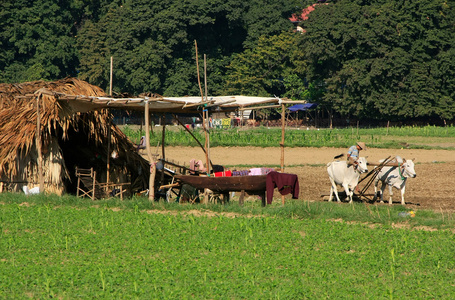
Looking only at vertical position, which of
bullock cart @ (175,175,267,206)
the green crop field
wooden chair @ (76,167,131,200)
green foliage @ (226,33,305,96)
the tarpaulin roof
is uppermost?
green foliage @ (226,33,305,96)

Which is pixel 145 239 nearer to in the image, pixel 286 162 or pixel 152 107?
pixel 152 107

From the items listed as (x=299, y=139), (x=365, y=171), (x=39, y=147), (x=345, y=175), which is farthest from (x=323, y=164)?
(x=39, y=147)

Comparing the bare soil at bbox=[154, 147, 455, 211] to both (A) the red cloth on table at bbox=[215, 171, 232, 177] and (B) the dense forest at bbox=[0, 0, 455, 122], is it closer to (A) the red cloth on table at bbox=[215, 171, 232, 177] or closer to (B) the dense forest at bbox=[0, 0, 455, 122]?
(A) the red cloth on table at bbox=[215, 171, 232, 177]

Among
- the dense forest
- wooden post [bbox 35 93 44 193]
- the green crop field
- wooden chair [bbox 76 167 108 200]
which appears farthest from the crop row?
the green crop field

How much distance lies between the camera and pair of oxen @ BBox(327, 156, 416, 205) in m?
19.3

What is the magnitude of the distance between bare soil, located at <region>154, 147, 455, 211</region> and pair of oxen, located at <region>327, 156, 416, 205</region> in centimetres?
64

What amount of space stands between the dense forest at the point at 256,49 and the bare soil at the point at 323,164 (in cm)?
1849

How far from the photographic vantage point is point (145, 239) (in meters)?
13.7

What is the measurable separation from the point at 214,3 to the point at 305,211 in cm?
5042

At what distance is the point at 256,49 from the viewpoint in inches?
2477

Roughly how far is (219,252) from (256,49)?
51.4 metres

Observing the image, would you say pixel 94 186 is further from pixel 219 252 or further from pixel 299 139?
pixel 299 139

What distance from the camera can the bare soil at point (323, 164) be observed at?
68.6 ft

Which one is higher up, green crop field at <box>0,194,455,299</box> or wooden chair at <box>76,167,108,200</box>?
wooden chair at <box>76,167,108,200</box>
